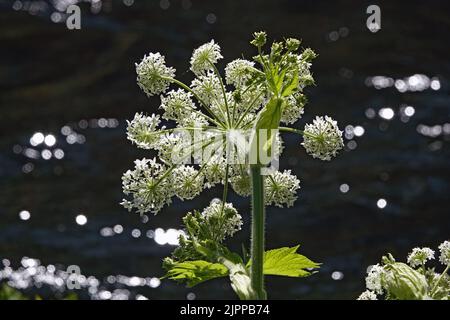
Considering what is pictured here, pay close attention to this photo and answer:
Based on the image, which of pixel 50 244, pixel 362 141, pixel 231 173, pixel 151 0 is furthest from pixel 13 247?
pixel 231 173

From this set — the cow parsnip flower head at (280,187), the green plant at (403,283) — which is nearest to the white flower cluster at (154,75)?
the cow parsnip flower head at (280,187)

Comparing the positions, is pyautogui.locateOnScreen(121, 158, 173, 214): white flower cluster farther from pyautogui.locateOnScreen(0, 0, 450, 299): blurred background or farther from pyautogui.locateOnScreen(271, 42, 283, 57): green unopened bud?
pyautogui.locateOnScreen(0, 0, 450, 299): blurred background

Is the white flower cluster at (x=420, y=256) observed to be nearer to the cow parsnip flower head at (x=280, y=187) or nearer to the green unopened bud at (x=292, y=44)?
the cow parsnip flower head at (x=280, y=187)

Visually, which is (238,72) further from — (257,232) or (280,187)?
(257,232)

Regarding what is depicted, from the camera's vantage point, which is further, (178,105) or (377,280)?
(178,105)

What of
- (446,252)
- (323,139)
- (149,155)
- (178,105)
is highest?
(149,155)

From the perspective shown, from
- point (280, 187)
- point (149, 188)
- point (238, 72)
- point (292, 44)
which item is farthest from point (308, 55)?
point (149, 188)

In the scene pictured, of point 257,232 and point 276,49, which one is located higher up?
point 276,49

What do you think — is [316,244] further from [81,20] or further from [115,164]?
[81,20]

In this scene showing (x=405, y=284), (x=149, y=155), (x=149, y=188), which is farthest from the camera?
(x=149, y=155)
